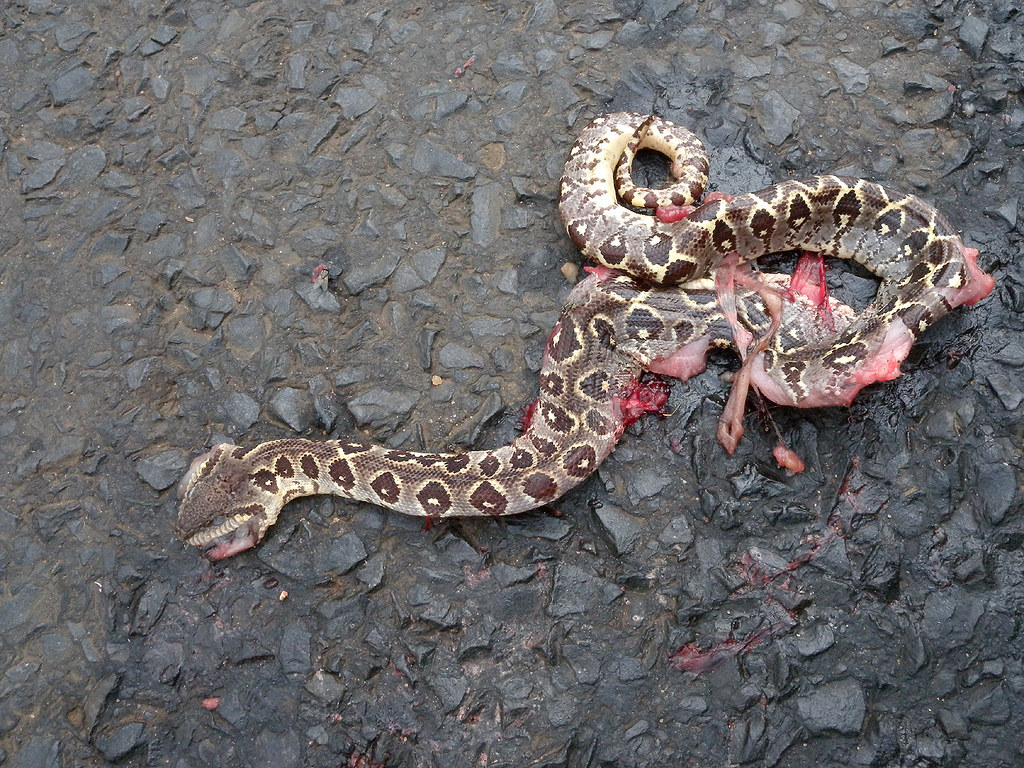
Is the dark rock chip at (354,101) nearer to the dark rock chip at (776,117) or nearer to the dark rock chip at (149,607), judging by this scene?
the dark rock chip at (776,117)

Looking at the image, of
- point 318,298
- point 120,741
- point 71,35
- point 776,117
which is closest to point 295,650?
point 120,741

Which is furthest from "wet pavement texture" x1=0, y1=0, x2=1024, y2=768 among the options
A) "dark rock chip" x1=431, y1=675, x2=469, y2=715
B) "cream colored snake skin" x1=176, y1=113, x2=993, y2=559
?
"cream colored snake skin" x1=176, y1=113, x2=993, y2=559

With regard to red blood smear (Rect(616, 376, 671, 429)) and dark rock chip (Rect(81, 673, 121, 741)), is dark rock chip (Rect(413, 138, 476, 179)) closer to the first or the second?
red blood smear (Rect(616, 376, 671, 429))

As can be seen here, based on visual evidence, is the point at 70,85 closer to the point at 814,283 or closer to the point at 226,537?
the point at 226,537

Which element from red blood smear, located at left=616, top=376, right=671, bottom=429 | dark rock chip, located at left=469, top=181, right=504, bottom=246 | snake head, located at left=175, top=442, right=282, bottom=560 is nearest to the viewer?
snake head, located at left=175, top=442, right=282, bottom=560

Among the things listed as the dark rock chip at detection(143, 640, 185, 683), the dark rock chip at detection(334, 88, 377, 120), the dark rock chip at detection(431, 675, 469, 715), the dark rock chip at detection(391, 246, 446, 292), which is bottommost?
the dark rock chip at detection(431, 675, 469, 715)

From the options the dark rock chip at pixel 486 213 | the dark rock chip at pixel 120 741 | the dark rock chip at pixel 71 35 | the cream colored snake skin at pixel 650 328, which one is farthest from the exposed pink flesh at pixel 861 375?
the dark rock chip at pixel 71 35

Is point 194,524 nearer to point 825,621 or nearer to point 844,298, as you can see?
point 825,621
